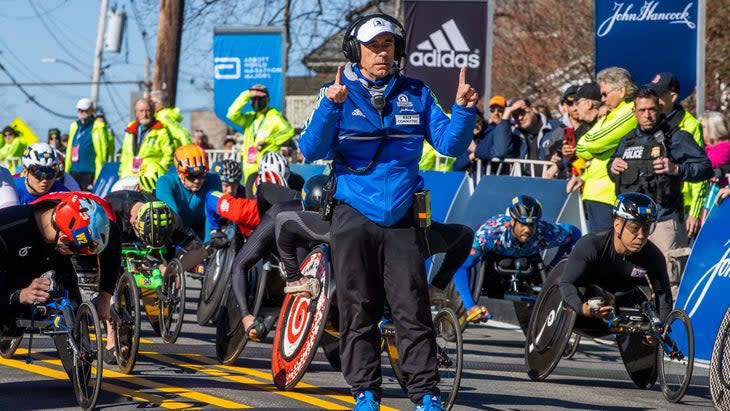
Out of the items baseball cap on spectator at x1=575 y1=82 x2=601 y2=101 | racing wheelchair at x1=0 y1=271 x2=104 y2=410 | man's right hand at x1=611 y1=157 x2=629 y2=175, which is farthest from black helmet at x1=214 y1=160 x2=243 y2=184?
racing wheelchair at x1=0 y1=271 x2=104 y2=410

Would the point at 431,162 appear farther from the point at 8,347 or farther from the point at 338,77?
the point at 338,77

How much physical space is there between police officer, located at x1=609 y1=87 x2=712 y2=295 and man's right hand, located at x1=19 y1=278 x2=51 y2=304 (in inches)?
198

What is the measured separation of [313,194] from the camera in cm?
1008

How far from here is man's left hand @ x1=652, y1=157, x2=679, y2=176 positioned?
38.0 feet

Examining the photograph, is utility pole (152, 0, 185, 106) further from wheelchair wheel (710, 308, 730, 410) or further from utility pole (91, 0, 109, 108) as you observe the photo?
utility pole (91, 0, 109, 108)

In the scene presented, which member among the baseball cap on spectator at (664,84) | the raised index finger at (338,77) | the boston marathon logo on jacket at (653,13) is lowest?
the raised index finger at (338,77)

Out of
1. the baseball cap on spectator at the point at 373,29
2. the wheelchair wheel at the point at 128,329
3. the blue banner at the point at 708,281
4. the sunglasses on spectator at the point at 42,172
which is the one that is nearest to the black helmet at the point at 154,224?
the sunglasses on spectator at the point at 42,172

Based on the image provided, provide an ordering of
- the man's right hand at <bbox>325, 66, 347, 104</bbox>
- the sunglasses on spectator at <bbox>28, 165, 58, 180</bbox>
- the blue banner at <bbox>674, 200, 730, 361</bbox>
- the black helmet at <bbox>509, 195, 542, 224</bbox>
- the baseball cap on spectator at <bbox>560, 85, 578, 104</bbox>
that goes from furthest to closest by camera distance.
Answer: the baseball cap on spectator at <bbox>560, 85, 578, 104</bbox> < the black helmet at <bbox>509, 195, 542, 224</bbox> < the sunglasses on spectator at <bbox>28, 165, 58, 180</bbox> < the blue banner at <bbox>674, 200, 730, 361</bbox> < the man's right hand at <bbox>325, 66, 347, 104</bbox>

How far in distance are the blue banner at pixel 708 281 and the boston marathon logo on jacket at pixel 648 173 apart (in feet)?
1.58

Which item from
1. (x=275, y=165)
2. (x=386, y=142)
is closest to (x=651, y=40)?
(x=275, y=165)

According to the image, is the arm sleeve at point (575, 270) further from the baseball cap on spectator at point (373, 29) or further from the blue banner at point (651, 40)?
the blue banner at point (651, 40)

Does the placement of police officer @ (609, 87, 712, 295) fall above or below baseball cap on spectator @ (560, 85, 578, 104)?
below

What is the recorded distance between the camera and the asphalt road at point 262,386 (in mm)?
8938

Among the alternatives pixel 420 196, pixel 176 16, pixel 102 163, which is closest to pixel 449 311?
pixel 420 196
